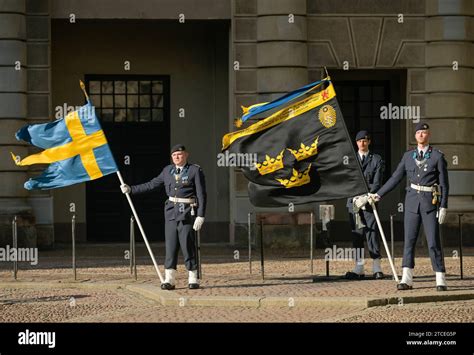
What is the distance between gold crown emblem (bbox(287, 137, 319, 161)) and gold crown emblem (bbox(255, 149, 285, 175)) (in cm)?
19

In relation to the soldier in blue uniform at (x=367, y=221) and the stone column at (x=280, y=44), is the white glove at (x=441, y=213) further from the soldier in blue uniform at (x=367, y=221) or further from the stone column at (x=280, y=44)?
the stone column at (x=280, y=44)

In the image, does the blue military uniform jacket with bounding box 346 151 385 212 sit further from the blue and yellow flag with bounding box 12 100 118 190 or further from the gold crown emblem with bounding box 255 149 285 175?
the blue and yellow flag with bounding box 12 100 118 190

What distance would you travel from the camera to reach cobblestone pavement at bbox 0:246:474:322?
1409 centimetres

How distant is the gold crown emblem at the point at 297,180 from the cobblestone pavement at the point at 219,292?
55.3 inches

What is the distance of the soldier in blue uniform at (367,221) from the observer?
1778 centimetres

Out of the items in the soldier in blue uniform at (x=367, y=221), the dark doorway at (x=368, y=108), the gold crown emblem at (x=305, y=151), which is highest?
the dark doorway at (x=368, y=108)

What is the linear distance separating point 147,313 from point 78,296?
7.63 ft

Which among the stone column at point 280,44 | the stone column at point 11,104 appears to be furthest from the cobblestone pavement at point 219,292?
the stone column at point 280,44

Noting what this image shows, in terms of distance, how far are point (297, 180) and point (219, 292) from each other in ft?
6.62

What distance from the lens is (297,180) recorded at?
1695 centimetres

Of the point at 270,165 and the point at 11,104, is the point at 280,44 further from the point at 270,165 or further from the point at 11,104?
the point at 270,165

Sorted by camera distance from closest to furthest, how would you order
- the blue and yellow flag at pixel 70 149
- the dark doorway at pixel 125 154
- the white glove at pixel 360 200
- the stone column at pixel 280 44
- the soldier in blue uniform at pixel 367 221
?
1. the blue and yellow flag at pixel 70 149
2. the white glove at pixel 360 200
3. the soldier in blue uniform at pixel 367 221
4. the stone column at pixel 280 44
5. the dark doorway at pixel 125 154

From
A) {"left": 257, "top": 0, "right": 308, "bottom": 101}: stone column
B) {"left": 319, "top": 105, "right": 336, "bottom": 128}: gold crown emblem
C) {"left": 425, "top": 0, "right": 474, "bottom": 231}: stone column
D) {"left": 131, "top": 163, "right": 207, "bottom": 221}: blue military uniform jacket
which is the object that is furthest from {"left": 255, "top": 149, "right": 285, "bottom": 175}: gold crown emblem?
{"left": 425, "top": 0, "right": 474, "bottom": 231}: stone column
